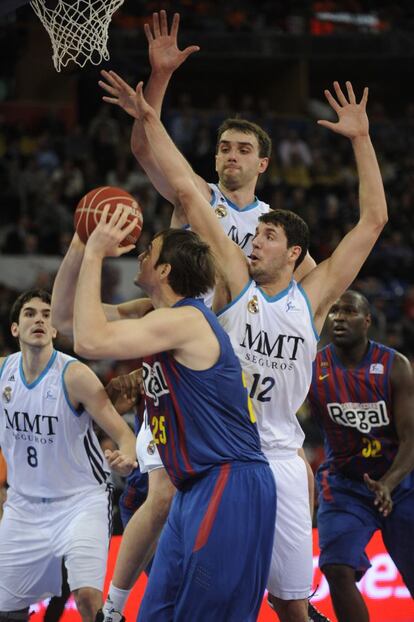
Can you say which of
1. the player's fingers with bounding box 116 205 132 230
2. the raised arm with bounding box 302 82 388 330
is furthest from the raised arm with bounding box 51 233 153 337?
the raised arm with bounding box 302 82 388 330

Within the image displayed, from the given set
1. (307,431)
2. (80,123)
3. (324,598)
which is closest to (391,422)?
(324,598)

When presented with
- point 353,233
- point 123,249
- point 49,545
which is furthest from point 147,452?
point 353,233

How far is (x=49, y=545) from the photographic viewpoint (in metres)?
6.05

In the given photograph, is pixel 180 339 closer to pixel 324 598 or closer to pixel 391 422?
pixel 391 422

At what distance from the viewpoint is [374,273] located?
16.0 meters

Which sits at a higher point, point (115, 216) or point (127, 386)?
point (115, 216)

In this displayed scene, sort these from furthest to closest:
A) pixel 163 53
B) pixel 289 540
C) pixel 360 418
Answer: pixel 360 418, pixel 163 53, pixel 289 540

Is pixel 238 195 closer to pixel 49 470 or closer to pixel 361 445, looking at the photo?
pixel 361 445

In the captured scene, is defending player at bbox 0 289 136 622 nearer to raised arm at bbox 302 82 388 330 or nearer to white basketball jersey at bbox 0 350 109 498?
white basketball jersey at bbox 0 350 109 498

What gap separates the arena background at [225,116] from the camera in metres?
15.0

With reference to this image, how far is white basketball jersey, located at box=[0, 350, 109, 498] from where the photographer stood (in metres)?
6.21

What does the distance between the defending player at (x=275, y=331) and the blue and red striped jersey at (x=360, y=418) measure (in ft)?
4.04

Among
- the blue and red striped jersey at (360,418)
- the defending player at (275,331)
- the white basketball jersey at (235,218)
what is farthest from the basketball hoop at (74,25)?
the blue and red striped jersey at (360,418)

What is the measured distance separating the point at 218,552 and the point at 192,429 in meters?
0.55
